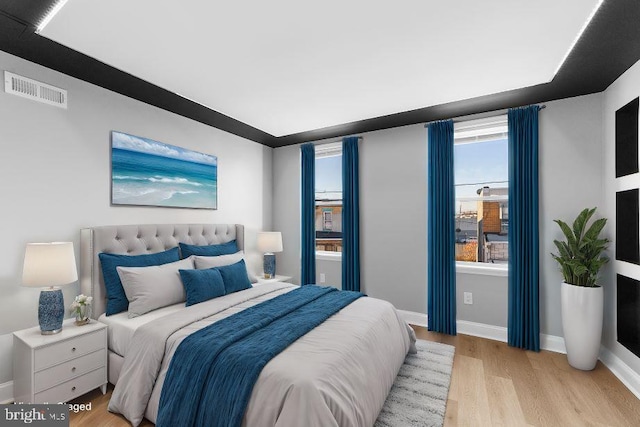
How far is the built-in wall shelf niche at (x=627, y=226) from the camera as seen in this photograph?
2553 mm

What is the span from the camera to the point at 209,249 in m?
3.52

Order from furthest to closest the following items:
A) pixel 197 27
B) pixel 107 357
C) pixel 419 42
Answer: pixel 107 357 < pixel 419 42 < pixel 197 27

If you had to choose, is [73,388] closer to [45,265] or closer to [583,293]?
[45,265]

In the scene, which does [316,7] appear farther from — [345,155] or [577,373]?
[577,373]

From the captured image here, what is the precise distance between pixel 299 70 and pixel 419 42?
0.97 metres

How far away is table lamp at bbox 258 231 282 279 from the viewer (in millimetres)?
4254

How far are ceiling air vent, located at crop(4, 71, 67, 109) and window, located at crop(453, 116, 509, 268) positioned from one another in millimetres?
3959

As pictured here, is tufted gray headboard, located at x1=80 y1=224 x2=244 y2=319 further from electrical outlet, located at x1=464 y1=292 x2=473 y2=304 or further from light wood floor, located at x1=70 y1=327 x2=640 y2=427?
electrical outlet, located at x1=464 y1=292 x2=473 y2=304

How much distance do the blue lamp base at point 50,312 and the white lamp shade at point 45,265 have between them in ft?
0.39

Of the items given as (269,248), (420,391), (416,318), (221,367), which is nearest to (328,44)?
(221,367)

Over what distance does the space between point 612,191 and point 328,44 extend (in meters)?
2.89

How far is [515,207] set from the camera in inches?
128

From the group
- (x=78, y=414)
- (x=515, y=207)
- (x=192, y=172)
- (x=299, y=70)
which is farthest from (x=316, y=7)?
(x=78, y=414)

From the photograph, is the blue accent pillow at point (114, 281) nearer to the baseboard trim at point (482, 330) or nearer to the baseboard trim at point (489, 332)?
the baseboard trim at point (489, 332)
